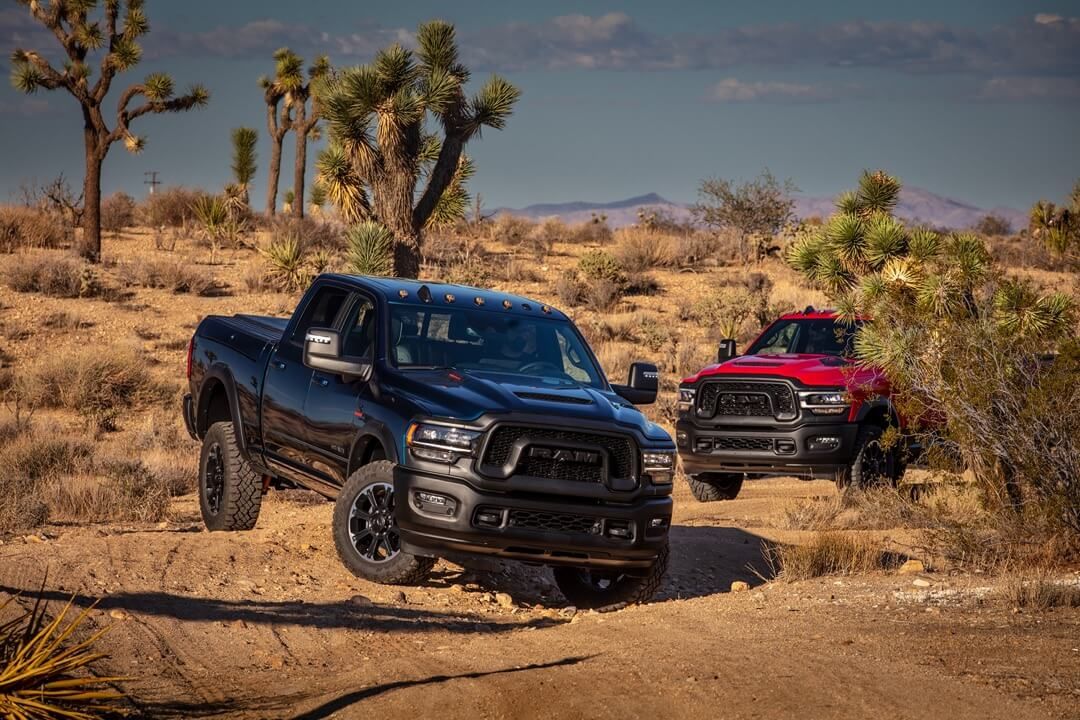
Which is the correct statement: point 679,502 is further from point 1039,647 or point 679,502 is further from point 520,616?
point 1039,647

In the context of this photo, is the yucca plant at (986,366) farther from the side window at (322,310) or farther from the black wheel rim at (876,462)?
the side window at (322,310)

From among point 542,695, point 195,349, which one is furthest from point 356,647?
point 195,349

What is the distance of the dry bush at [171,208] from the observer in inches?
1811

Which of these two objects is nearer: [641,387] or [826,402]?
[641,387]

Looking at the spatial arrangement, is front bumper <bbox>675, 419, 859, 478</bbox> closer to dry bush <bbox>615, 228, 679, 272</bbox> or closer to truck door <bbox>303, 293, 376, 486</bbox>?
truck door <bbox>303, 293, 376, 486</bbox>

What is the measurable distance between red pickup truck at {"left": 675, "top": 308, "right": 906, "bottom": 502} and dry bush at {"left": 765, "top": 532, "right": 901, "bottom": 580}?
9.84ft

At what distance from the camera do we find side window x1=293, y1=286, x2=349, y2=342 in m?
10.4

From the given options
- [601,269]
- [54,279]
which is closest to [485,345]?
[54,279]

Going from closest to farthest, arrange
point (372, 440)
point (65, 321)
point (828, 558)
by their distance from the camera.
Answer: point (372, 440), point (828, 558), point (65, 321)

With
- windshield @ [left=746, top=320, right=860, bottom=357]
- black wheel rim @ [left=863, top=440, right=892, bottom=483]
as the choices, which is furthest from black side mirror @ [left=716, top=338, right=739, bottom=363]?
black wheel rim @ [left=863, top=440, right=892, bottom=483]

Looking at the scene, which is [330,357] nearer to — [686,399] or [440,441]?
[440,441]

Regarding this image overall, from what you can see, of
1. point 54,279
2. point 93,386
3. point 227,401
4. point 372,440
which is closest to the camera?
point 372,440

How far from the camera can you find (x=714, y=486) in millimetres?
15781

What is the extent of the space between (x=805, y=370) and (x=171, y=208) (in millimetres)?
35986
